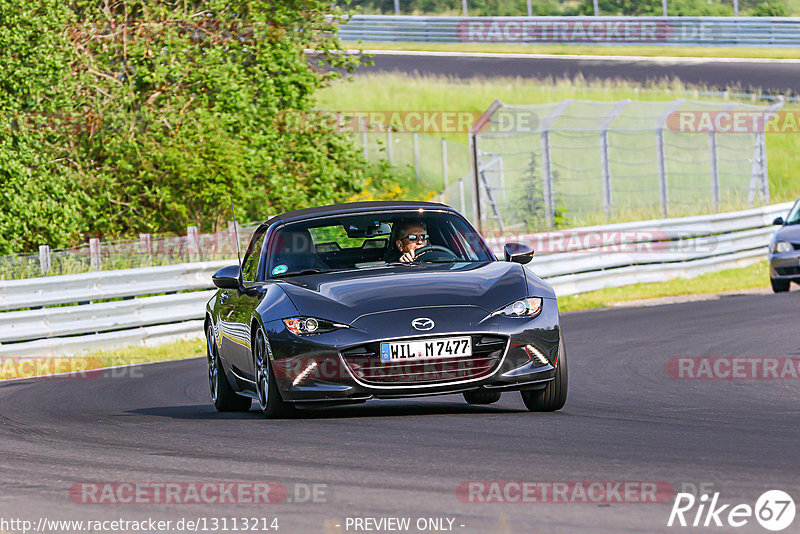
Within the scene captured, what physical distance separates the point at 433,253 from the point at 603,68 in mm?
38719

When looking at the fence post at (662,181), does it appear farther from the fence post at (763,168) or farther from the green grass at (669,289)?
the fence post at (763,168)

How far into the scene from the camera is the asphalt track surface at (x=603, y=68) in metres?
44.5

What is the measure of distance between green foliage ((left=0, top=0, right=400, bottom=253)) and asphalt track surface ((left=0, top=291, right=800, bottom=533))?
13.1m

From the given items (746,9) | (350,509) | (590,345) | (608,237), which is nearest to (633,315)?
(590,345)

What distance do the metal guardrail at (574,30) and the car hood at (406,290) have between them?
41042mm

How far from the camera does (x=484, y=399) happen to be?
10.2m

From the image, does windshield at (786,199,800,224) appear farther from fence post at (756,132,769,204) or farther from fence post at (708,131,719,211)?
fence post at (756,132,769,204)

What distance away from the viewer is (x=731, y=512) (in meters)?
5.45

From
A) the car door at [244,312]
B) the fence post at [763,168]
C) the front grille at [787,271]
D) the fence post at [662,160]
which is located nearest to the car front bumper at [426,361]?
the car door at [244,312]

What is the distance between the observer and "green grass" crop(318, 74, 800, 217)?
42413mm

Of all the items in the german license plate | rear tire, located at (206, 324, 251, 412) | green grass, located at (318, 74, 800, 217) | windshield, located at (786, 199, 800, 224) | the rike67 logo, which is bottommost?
green grass, located at (318, 74, 800, 217)

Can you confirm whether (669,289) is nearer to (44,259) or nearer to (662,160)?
(662,160)

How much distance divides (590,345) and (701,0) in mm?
42038

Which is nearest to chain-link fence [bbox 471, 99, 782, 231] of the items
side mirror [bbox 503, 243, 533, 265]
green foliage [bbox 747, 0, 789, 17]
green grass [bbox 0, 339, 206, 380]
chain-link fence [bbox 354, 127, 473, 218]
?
chain-link fence [bbox 354, 127, 473, 218]
